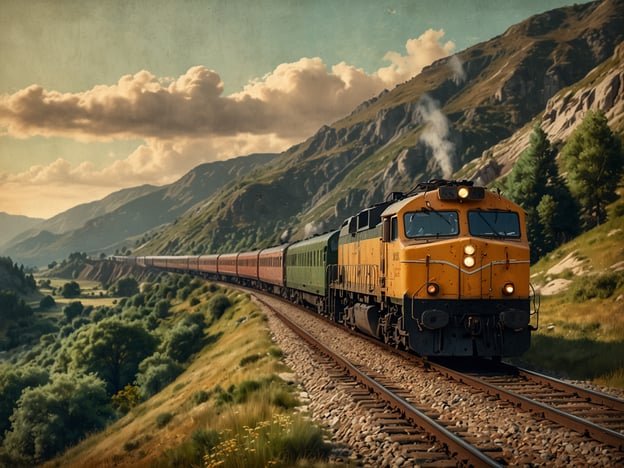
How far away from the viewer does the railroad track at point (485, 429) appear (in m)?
8.52

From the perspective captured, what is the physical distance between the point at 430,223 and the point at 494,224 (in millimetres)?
1753

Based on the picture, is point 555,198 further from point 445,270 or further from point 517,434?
point 517,434

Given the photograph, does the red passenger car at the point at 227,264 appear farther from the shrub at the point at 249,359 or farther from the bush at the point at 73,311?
the bush at the point at 73,311

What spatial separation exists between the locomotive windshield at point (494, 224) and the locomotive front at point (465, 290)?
0.03 m

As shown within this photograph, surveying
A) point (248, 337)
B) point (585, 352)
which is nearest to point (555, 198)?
point (248, 337)

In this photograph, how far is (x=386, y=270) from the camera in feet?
57.1

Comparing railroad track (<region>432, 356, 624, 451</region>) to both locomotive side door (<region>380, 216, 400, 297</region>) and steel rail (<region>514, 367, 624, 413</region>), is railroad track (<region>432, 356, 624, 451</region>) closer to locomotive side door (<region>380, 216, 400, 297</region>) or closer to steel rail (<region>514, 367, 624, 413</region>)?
steel rail (<region>514, 367, 624, 413</region>)

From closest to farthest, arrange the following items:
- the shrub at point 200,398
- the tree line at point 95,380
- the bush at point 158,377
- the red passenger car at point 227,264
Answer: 1. the shrub at point 200,398
2. the bush at point 158,377
3. the tree line at point 95,380
4. the red passenger car at point 227,264

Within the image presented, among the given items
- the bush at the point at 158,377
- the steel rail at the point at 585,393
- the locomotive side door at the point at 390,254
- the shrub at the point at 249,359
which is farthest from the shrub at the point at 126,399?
the steel rail at the point at 585,393

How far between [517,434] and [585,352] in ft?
29.1

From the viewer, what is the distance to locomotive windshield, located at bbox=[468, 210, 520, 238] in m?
15.4

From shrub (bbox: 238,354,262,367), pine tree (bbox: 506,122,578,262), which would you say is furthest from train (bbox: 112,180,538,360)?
pine tree (bbox: 506,122,578,262)

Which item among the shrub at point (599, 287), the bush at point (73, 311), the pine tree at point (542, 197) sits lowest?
the bush at point (73, 311)

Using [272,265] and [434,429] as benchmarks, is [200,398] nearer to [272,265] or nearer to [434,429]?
[434,429]
